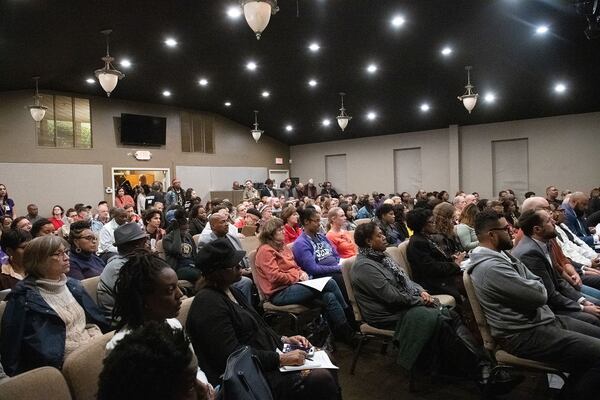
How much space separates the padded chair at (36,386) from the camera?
1357 millimetres

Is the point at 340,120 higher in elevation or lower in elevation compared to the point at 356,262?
higher

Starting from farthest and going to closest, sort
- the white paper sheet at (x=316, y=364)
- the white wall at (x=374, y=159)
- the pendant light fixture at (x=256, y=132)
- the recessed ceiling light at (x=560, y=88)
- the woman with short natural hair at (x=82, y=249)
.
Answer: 1. the white wall at (x=374, y=159)
2. the pendant light fixture at (x=256, y=132)
3. the recessed ceiling light at (x=560, y=88)
4. the woman with short natural hair at (x=82, y=249)
5. the white paper sheet at (x=316, y=364)

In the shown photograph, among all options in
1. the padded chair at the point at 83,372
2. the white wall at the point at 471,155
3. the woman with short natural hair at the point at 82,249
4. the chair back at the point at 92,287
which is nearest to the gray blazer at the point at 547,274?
Answer: the padded chair at the point at 83,372

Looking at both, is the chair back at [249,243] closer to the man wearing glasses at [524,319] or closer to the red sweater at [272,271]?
the red sweater at [272,271]

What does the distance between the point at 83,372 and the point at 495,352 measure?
2.22m

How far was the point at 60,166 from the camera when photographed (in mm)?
10508

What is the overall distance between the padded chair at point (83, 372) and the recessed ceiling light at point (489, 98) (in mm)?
10669

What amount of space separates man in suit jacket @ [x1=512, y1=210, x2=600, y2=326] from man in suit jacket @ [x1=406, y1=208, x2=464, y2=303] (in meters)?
0.71

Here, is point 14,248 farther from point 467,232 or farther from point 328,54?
point 328,54

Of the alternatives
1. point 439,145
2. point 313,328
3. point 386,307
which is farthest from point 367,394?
point 439,145

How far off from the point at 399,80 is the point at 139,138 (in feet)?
23.8

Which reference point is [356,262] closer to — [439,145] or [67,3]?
[67,3]

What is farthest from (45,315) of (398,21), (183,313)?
(398,21)

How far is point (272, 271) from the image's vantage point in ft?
11.7
